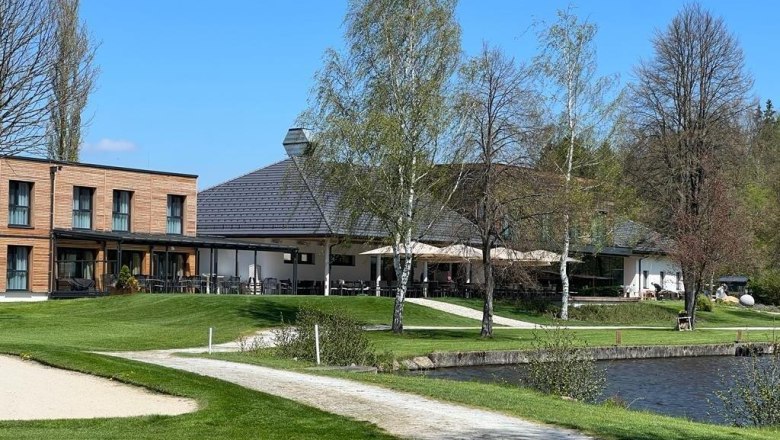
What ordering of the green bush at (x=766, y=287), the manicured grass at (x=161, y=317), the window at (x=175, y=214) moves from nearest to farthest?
the manicured grass at (x=161, y=317) → the window at (x=175, y=214) → the green bush at (x=766, y=287)

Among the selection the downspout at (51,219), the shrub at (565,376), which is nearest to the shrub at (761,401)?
the shrub at (565,376)

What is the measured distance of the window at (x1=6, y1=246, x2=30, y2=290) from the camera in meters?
45.5

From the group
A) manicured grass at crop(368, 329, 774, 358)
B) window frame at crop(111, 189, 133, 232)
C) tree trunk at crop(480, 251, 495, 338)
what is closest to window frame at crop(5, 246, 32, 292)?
window frame at crop(111, 189, 133, 232)

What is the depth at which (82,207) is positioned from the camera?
159 feet

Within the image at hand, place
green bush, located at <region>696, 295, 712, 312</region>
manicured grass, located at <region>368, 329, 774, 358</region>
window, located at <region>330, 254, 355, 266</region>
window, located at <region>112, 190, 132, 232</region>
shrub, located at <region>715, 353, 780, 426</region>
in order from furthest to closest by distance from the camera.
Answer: green bush, located at <region>696, 295, 712, 312</region> < window, located at <region>330, 254, 355, 266</region> < window, located at <region>112, 190, 132, 232</region> < manicured grass, located at <region>368, 329, 774, 358</region> < shrub, located at <region>715, 353, 780, 426</region>

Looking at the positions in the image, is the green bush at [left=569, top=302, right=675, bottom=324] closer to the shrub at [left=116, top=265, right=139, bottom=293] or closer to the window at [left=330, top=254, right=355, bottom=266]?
the window at [left=330, top=254, right=355, bottom=266]

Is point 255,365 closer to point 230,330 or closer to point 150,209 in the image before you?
point 230,330

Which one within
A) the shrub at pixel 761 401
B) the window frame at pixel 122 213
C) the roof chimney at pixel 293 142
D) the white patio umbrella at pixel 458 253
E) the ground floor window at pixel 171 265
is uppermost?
the roof chimney at pixel 293 142

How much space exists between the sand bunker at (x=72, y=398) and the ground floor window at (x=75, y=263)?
2862cm

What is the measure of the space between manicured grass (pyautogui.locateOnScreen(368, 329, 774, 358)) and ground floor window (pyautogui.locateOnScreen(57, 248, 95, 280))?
1776 centimetres

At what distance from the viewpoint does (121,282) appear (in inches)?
1772

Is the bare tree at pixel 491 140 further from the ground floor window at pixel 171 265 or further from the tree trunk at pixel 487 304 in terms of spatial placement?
the ground floor window at pixel 171 265

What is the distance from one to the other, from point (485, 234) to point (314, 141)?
6484 mm

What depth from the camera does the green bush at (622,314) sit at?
5222 cm
